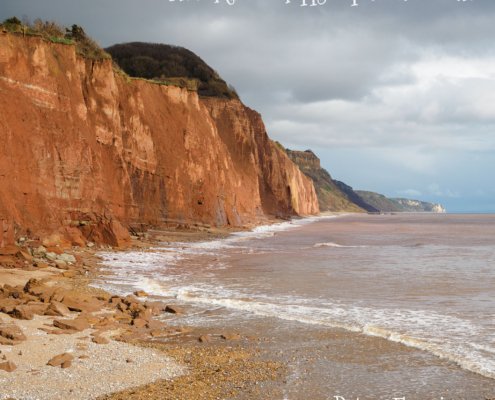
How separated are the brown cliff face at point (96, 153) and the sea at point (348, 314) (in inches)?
160

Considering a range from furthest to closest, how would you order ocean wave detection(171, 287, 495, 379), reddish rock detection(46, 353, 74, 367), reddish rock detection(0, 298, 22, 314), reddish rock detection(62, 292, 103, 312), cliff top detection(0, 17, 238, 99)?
cliff top detection(0, 17, 238, 99)
reddish rock detection(62, 292, 103, 312)
reddish rock detection(0, 298, 22, 314)
ocean wave detection(171, 287, 495, 379)
reddish rock detection(46, 353, 74, 367)

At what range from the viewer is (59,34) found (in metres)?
32.0

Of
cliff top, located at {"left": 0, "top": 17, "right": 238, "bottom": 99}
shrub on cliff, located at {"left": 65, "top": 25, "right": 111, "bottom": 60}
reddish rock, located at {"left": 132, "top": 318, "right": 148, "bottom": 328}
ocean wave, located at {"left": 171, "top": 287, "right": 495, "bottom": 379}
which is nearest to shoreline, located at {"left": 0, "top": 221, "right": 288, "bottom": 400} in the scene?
reddish rock, located at {"left": 132, "top": 318, "right": 148, "bottom": 328}

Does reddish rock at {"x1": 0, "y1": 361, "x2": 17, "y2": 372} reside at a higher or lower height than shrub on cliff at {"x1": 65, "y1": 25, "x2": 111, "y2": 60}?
lower

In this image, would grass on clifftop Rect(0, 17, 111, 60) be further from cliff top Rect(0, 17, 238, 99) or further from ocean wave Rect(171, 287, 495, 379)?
cliff top Rect(0, 17, 238, 99)

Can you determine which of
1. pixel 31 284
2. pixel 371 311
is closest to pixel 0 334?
pixel 31 284

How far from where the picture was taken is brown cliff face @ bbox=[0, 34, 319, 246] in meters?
22.1

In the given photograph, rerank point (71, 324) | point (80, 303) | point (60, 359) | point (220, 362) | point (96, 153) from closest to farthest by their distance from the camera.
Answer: point (60, 359) < point (220, 362) < point (71, 324) < point (80, 303) < point (96, 153)

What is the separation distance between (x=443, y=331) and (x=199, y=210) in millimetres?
35132

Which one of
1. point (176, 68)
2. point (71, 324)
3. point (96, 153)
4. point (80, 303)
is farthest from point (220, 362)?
point (176, 68)

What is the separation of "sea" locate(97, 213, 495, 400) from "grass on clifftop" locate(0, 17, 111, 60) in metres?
12.3

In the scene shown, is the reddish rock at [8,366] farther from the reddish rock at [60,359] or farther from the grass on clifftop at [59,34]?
the grass on clifftop at [59,34]

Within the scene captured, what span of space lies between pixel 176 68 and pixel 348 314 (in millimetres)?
66282

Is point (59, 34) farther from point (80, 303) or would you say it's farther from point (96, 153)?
point (80, 303)
